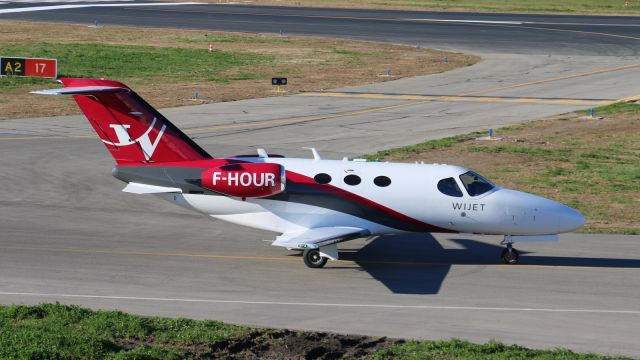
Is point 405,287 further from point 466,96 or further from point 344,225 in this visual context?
point 466,96

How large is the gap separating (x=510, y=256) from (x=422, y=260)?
249cm

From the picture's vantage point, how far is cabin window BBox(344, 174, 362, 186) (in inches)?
1140

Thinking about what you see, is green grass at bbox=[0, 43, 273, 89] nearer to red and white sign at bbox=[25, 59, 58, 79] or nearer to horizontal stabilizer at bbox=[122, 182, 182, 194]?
red and white sign at bbox=[25, 59, 58, 79]

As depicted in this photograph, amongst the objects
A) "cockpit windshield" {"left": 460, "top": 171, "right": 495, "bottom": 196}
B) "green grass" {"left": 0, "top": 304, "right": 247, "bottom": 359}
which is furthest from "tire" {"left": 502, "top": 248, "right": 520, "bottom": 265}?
"green grass" {"left": 0, "top": 304, "right": 247, "bottom": 359}

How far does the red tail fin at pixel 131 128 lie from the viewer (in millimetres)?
28922

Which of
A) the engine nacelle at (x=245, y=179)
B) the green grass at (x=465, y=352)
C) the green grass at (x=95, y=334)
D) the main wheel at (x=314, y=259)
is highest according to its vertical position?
the engine nacelle at (x=245, y=179)

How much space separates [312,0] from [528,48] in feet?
155

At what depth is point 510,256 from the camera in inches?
1171

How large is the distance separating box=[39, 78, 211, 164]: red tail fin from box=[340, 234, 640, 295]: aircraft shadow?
577cm

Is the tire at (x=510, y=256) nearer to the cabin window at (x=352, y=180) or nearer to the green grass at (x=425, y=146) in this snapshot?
the cabin window at (x=352, y=180)

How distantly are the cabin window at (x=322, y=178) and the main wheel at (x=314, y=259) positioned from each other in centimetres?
191

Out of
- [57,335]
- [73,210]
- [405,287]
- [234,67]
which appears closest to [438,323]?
[405,287]

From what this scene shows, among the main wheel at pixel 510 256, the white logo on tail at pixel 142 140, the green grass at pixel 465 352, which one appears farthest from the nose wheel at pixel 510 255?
the white logo on tail at pixel 142 140

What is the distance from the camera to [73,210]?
35406 millimetres
